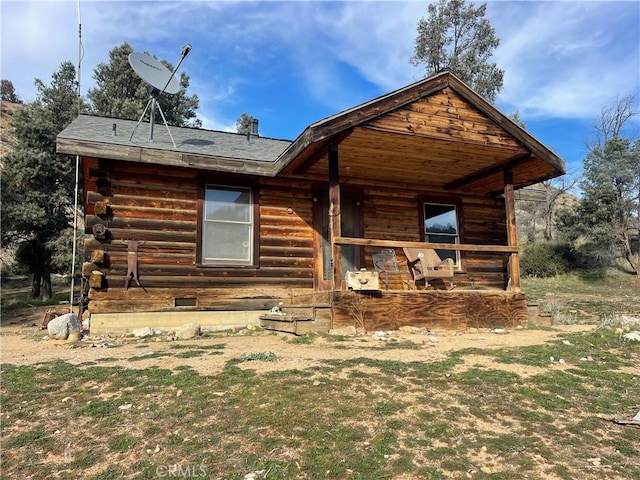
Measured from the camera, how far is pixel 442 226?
10281 millimetres

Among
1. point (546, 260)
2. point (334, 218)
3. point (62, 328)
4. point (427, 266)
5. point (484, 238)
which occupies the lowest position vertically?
point (62, 328)

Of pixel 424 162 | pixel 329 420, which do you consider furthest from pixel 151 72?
pixel 329 420

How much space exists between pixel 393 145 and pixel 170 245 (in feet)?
14.7

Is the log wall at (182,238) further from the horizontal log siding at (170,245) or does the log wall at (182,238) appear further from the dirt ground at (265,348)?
the dirt ground at (265,348)


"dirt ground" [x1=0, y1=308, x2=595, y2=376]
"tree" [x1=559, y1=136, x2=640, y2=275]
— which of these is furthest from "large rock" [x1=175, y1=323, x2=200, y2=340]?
"tree" [x1=559, y1=136, x2=640, y2=275]

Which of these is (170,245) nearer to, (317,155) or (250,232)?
(250,232)

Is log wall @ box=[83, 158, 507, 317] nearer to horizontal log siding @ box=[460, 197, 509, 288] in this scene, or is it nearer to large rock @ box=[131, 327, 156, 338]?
large rock @ box=[131, 327, 156, 338]

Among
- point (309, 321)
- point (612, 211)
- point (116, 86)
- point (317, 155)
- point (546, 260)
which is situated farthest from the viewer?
point (116, 86)

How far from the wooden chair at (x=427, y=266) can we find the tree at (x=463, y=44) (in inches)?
815

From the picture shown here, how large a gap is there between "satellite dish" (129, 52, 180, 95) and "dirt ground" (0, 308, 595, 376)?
16.6ft

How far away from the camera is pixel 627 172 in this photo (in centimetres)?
2114

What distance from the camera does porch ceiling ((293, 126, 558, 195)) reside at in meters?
7.62

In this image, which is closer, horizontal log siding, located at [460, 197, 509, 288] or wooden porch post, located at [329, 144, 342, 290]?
wooden porch post, located at [329, 144, 342, 290]

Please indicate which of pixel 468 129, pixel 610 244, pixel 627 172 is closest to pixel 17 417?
pixel 468 129
